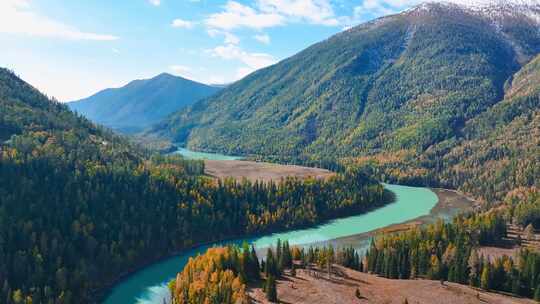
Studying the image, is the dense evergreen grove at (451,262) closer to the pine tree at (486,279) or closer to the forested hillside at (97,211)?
the pine tree at (486,279)

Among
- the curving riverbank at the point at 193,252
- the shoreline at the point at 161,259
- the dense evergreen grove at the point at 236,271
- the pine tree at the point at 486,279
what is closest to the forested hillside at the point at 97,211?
the shoreline at the point at 161,259

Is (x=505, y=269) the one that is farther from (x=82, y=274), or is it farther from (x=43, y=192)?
(x=43, y=192)

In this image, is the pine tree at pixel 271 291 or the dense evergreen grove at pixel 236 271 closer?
the dense evergreen grove at pixel 236 271

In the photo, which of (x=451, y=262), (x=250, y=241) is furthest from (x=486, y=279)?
(x=250, y=241)

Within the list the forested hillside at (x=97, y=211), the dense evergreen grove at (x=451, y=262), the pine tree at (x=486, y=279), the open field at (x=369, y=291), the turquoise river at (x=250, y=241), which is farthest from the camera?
the turquoise river at (x=250, y=241)

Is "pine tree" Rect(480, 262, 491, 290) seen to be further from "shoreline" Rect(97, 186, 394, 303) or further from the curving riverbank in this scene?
"shoreline" Rect(97, 186, 394, 303)

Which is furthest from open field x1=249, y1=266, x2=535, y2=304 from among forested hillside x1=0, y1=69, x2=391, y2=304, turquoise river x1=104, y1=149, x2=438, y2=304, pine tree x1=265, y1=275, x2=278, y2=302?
forested hillside x1=0, y1=69, x2=391, y2=304
